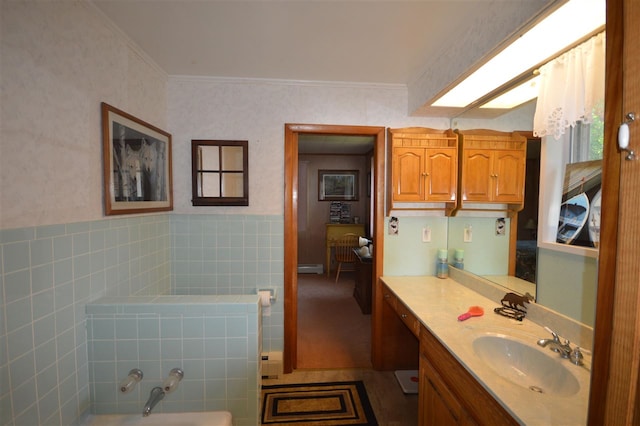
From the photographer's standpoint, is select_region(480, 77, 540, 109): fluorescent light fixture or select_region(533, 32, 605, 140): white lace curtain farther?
select_region(480, 77, 540, 109): fluorescent light fixture

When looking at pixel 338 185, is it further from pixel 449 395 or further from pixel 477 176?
pixel 449 395

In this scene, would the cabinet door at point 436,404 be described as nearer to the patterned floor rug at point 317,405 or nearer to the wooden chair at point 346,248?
the patterned floor rug at point 317,405

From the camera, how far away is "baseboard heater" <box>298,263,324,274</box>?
18.0ft

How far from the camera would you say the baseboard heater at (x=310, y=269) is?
18.0ft

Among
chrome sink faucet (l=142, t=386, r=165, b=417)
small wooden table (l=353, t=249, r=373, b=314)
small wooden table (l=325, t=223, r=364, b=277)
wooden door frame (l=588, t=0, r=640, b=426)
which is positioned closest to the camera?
wooden door frame (l=588, t=0, r=640, b=426)

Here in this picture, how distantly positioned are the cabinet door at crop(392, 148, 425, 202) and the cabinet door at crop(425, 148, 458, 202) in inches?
2.1

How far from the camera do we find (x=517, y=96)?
162cm

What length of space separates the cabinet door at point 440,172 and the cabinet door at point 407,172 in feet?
0.18

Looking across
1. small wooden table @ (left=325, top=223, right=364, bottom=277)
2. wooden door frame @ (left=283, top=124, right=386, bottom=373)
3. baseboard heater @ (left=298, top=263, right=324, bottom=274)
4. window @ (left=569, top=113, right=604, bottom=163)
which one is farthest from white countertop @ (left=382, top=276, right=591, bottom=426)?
baseboard heater @ (left=298, top=263, right=324, bottom=274)

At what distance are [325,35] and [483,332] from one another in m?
1.87

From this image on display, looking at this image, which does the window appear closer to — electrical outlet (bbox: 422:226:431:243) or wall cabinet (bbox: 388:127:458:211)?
wall cabinet (bbox: 388:127:458:211)

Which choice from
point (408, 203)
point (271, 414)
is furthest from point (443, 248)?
point (271, 414)

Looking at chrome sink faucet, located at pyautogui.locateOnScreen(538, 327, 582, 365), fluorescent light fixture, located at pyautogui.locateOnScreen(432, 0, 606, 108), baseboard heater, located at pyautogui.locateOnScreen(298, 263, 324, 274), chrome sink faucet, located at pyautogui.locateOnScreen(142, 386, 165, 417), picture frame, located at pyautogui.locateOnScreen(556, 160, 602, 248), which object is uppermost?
fluorescent light fixture, located at pyautogui.locateOnScreen(432, 0, 606, 108)

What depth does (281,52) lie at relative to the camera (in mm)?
1771
